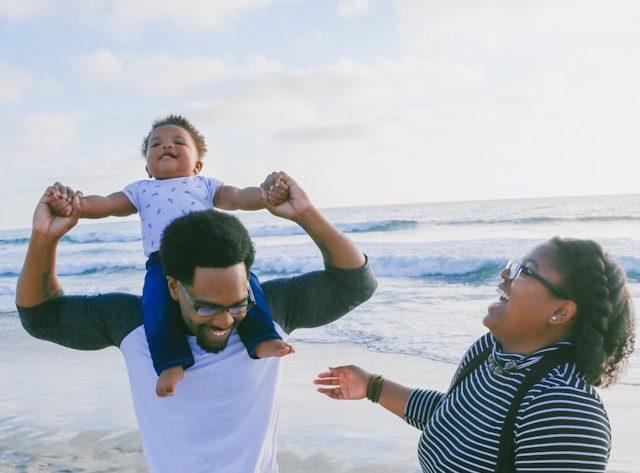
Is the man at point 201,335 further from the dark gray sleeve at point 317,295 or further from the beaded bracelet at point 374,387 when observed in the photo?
the beaded bracelet at point 374,387

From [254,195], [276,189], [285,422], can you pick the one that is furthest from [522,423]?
[285,422]

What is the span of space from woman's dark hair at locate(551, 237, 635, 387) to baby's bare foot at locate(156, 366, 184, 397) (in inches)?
52.7

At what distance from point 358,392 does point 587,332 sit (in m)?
1.05

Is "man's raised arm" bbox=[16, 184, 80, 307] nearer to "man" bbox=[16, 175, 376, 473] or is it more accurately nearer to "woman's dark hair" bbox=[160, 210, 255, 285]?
"man" bbox=[16, 175, 376, 473]

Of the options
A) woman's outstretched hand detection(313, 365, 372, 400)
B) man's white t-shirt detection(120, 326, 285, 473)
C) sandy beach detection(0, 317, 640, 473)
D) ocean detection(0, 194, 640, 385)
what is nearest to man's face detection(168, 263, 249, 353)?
man's white t-shirt detection(120, 326, 285, 473)

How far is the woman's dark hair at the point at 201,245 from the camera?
2.09m

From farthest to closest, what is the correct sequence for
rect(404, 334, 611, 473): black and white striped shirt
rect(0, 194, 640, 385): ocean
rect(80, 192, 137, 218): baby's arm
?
1. rect(0, 194, 640, 385): ocean
2. rect(80, 192, 137, 218): baby's arm
3. rect(404, 334, 611, 473): black and white striped shirt

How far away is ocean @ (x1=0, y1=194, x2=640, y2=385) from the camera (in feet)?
27.7

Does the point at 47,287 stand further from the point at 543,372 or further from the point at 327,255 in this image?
the point at 543,372

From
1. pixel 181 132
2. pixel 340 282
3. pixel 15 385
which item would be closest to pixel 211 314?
pixel 340 282

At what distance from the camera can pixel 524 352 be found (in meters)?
2.35

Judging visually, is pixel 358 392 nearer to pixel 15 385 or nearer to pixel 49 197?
pixel 49 197

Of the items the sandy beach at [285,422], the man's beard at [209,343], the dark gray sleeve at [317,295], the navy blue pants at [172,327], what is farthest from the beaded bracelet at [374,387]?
the sandy beach at [285,422]

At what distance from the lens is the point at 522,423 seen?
6.89 ft
